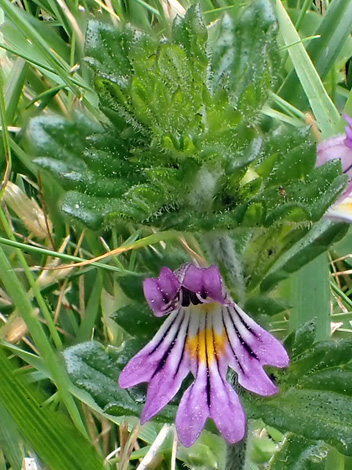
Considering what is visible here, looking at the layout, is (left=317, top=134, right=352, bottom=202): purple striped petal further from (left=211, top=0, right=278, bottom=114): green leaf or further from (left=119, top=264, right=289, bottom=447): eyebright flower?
(left=119, top=264, right=289, bottom=447): eyebright flower

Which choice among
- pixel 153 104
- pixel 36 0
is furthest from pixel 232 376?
pixel 36 0

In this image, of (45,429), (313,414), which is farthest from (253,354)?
(45,429)

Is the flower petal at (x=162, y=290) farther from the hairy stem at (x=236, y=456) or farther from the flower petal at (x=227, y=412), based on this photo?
the hairy stem at (x=236, y=456)

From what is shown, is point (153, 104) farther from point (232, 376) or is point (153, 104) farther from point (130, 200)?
point (232, 376)

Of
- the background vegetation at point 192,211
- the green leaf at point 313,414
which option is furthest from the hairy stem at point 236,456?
the green leaf at point 313,414

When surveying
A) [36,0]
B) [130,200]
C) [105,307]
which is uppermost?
[36,0]
